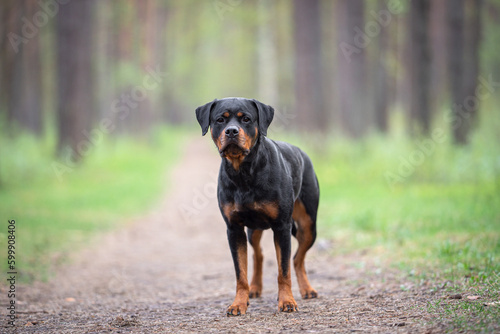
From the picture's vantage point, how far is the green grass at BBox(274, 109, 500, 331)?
498cm

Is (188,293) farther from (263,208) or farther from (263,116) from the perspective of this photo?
(263,116)

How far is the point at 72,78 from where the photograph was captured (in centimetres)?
1788

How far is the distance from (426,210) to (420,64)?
6578 millimetres

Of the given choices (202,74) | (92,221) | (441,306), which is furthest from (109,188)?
(202,74)

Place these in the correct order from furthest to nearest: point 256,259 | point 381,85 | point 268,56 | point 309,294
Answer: point 268,56 < point 381,85 < point 256,259 < point 309,294

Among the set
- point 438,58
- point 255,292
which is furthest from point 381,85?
point 255,292

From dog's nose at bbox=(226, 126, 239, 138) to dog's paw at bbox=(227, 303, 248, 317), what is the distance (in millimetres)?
1562

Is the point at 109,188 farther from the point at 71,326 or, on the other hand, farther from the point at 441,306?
the point at 441,306

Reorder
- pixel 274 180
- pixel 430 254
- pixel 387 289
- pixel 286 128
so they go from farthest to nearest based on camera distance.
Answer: pixel 286 128, pixel 430 254, pixel 387 289, pixel 274 180

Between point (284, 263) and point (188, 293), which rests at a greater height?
point (284, 263)

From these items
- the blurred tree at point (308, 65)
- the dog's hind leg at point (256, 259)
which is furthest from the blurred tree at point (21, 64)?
the dog's hind leg at point (256, 259)

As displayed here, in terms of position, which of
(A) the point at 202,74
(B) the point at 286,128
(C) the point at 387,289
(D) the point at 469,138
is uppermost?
(A) the point at 202,74

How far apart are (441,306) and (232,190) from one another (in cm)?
204

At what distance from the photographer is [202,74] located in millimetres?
50438
